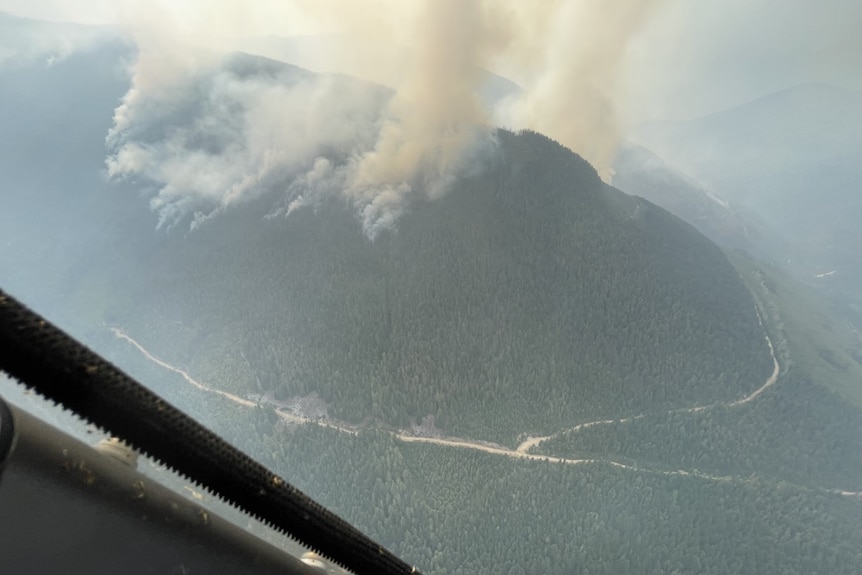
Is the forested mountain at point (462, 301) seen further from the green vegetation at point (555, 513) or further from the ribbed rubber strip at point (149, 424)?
the ribbed rubber strip at point (149, 424)

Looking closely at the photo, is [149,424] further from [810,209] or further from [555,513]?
[810,209]

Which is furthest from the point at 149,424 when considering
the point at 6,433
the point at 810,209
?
the point at 810,209

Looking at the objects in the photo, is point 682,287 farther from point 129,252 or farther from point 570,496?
point 129,252

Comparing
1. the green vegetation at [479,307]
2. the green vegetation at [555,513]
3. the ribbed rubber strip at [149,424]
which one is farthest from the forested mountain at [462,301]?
the ribbed rubber strip at [149,424]

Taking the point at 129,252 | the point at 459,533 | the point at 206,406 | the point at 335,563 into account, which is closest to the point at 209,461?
the point at 335,563

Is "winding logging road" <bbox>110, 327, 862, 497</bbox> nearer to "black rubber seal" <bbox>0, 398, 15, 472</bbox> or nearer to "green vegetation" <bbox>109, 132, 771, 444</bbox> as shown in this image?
"green vegetation" <bbox>109, 132, 771, 444</bbox>

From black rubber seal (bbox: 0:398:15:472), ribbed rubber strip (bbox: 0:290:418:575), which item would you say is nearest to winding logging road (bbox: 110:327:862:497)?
ribbed rubber strip (bbox: 0:290:418:575)
